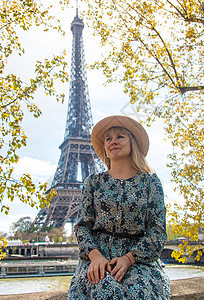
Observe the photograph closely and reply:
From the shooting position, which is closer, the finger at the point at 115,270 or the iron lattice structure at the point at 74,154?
the finger at the point at 115,270

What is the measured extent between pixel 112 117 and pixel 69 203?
3962 centimetres

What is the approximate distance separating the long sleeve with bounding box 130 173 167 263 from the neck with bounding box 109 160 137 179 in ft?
0.59

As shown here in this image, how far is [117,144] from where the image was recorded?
258 centimetres

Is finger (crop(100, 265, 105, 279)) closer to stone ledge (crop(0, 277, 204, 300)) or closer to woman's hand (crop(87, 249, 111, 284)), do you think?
woman's hand (crop(87, 249, 111, 284))

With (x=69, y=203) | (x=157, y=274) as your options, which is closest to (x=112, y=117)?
(x=157, y=274)

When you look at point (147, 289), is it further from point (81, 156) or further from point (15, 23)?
point (81, 156)

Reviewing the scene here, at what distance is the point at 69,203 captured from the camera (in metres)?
41.4

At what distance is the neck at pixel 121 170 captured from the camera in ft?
8.21

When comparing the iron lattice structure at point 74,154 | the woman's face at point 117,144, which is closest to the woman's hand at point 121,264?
the woman's face at point 117,144

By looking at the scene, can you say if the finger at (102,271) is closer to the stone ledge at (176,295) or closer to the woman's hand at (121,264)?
the woman's hand at (121,264)

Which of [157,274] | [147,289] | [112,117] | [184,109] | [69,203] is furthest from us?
[69,203]

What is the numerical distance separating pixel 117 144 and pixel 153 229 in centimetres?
73

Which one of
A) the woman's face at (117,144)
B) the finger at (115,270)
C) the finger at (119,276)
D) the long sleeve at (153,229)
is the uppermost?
the woman's face at (117,144)

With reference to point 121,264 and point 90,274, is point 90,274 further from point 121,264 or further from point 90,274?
point 121,264
